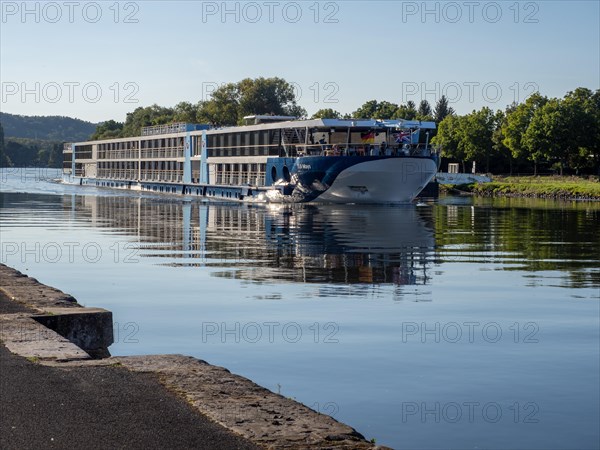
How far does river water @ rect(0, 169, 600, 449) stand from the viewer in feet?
41.7

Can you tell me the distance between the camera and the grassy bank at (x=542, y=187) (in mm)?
114625

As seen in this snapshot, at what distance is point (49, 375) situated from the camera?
11.5 m

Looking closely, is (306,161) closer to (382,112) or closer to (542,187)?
(542,187)

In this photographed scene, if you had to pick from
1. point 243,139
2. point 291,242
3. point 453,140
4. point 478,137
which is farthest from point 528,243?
point 453,140

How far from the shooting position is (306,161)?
257ft

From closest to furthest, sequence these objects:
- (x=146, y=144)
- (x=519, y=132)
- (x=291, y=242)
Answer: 1. (x=291, y=242)
2. (x=146, y=144)
3. (x=519, y=132)

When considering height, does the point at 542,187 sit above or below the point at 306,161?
below

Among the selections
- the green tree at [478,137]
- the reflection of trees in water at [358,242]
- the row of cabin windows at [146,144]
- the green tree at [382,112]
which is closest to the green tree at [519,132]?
the green tree at [478,137]

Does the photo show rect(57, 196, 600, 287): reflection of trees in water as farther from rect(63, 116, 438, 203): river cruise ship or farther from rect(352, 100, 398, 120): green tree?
rect(352, 100, 398, 120): green tree

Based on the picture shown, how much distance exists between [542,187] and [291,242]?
291ft

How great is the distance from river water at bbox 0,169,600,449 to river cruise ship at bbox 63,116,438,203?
31825 millimetres

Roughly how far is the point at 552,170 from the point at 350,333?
140m

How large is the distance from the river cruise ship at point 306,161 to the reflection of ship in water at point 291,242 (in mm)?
7445

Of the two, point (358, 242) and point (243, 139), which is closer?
point (358, 242)
